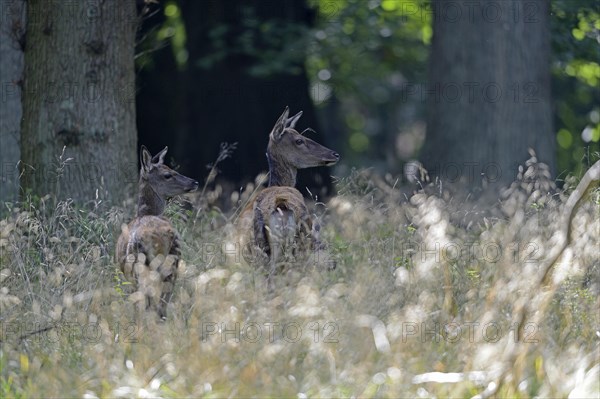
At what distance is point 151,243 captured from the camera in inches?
332

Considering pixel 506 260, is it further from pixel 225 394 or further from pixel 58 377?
pixel 58 377

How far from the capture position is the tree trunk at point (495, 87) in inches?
580

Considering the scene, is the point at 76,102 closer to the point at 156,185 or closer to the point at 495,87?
the point at 156,185

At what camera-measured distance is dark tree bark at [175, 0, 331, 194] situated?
61.7ft

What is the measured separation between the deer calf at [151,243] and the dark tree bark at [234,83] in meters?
8.36

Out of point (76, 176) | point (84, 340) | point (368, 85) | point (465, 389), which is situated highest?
point (465, 389)

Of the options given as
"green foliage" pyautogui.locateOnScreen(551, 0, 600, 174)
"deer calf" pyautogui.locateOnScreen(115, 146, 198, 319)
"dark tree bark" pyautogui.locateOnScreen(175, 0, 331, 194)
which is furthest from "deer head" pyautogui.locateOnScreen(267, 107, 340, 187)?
"dark tree bark" pyautogui.locateOnScreen(175, 0, 331, 194)

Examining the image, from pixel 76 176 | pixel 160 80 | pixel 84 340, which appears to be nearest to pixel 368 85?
pixel 160 80

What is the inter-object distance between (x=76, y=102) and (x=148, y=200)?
5.13 feet

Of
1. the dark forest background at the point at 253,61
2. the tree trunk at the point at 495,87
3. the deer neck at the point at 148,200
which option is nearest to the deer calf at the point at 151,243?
the deer neck at the point at 148,200

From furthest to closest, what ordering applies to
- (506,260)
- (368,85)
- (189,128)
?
(368,85), (189,128), (506,260)

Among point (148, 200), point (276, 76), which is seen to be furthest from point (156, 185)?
point (276, 76)

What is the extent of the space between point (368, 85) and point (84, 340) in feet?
75.7

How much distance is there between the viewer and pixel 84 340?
7.16 meters
